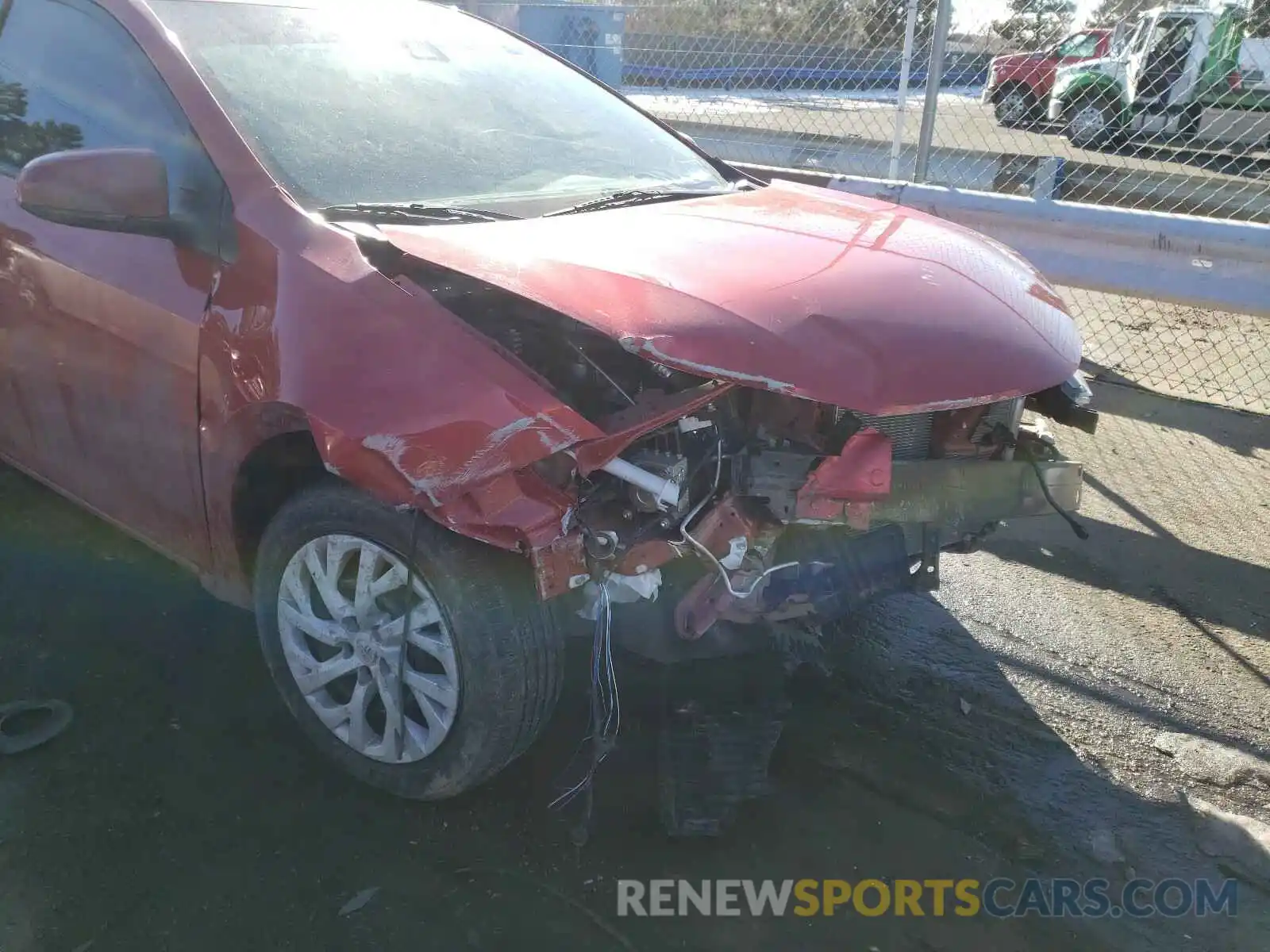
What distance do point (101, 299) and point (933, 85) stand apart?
4.54 m

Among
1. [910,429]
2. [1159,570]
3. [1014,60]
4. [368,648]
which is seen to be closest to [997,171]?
[1014,60]

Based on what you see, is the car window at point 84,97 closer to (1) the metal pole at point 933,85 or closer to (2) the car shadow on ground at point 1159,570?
(2) the car shadow on ground at point 1159,570

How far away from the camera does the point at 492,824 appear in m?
2.48

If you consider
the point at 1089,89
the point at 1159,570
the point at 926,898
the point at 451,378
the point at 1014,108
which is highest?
the point at 1089,89

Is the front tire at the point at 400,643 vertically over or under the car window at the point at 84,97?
under

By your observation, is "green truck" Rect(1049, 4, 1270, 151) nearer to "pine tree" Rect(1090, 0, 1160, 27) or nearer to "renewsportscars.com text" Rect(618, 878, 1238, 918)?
"pine tree" Rect(1090, 0, 1160, 27)

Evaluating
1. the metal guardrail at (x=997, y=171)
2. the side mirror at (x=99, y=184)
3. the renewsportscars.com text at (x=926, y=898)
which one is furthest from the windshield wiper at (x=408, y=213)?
the metal guardrail at (x=997, y=171)

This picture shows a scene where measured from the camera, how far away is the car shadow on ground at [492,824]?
222 cm

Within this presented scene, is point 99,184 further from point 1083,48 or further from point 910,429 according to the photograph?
point 1083,48

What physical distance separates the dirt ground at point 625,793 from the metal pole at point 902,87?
3545mm

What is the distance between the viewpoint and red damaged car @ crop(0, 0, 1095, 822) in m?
2.14

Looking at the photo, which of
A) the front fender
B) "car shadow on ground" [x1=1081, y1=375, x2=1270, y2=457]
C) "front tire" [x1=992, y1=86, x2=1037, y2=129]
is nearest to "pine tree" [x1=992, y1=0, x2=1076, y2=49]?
"front tire" [x1=992, y1=86, x2=1037, y2=129]

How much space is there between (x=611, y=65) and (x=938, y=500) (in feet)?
21.4

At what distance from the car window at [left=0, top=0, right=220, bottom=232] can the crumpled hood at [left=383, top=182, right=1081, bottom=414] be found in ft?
2.14
